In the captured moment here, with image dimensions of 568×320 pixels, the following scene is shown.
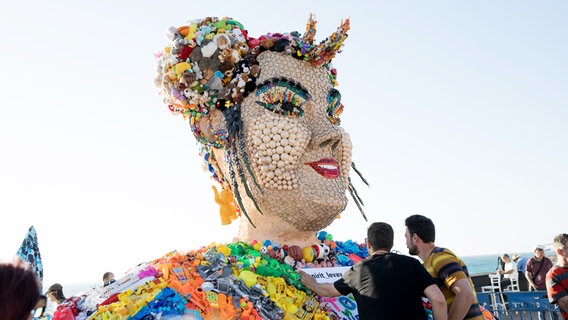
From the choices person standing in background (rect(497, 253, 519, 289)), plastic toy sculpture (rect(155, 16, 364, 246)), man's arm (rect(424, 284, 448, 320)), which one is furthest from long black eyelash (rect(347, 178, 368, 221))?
person standing in background (rect(497, 253, 519, 289))

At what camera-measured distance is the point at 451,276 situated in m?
3.19

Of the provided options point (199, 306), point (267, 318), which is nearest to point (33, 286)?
point (199, 306)

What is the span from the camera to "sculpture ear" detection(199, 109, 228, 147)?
4.43 m

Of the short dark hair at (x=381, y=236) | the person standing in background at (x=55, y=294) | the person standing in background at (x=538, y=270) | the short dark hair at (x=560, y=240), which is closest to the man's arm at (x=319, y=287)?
the short dark hair at (x=381, y=236)

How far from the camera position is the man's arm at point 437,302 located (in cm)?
297

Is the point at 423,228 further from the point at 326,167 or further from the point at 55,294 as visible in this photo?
the point at 55,294

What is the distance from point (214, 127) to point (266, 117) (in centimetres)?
50

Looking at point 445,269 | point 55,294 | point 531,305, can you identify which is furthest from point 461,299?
point 55,294

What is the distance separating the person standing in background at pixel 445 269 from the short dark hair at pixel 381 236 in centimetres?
25

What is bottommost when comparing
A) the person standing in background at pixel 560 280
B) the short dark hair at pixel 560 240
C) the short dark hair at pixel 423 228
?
the person standing in background at pixel 560 280

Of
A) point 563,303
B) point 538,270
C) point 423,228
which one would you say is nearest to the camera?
point 423,228

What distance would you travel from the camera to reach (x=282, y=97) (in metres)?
→ 4.34

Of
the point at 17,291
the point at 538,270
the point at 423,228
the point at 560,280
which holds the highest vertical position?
the point at 17,291

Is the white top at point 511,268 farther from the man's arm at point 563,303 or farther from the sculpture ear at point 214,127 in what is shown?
the sculpture ear at point 214,127
